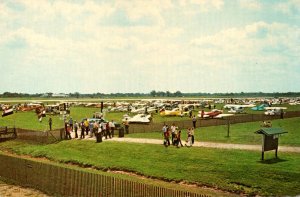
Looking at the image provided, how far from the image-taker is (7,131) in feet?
144

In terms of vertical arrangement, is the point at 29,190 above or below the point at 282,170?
below

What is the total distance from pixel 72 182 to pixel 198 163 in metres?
8.41

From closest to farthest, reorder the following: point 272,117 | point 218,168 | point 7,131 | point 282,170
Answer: point 282,170 → point 218,168 → point 7,131 → point 272,117

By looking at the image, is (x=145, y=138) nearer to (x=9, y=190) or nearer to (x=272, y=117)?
(x=9, y=190)

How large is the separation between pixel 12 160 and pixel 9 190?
2975 mm

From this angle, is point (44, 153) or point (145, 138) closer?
point (44, 153)

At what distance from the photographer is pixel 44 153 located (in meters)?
32.9

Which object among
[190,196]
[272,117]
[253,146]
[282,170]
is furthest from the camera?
[272,117]

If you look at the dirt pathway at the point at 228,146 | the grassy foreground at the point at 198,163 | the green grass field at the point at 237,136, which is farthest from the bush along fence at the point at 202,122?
the grassy foreground at the point at 198,163

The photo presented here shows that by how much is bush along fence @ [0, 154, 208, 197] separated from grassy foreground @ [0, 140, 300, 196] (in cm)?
474

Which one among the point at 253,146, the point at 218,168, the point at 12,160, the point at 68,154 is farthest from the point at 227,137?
the point at 12,160

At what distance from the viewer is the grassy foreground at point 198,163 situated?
770 inches

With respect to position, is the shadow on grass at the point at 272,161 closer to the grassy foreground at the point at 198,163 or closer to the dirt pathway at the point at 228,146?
the grassy foreground at the point at 198,163

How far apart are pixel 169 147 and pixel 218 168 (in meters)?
7.52
